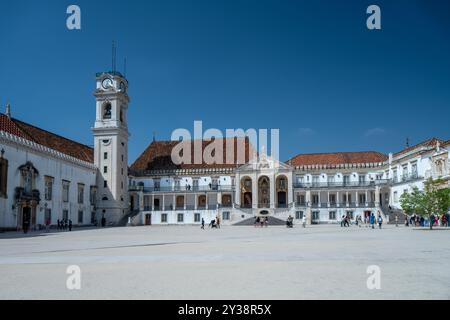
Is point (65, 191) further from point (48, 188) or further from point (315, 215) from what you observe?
point (315, 215)

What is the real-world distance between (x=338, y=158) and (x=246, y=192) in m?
14.8

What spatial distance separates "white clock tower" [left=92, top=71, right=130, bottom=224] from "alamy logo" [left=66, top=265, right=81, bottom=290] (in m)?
48.9

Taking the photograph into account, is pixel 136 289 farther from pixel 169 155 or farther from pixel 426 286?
pixel 169 155

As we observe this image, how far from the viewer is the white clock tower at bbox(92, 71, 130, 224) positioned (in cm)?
5844

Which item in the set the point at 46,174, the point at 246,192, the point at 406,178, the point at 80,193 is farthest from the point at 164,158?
the point at 406,178

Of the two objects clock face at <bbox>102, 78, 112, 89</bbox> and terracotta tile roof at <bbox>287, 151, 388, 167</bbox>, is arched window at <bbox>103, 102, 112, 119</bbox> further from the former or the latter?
terracotta tile roof at <bbox>287, 151, 388, 167</bbox>

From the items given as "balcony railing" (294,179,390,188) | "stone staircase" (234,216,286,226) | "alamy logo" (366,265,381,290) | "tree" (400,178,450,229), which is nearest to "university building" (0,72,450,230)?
"balcony railing" (294,179,390,188)

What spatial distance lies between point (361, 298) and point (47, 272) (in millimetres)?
6851

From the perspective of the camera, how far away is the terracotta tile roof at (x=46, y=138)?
44.5 meters

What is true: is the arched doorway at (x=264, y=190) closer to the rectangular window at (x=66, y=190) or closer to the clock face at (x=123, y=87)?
the clock face at (x=123, y=87)

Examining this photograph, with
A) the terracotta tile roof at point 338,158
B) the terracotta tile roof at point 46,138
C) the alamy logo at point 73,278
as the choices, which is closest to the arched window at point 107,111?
the terracotta tile roof at point 46,138

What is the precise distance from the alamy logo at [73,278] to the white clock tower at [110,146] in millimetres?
48920

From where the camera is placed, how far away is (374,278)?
8.32m

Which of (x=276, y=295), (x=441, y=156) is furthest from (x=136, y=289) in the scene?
(x=441, y=156)
